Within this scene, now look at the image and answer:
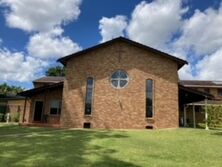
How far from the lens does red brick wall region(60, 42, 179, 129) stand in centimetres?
2256

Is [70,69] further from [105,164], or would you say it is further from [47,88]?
[105,164]

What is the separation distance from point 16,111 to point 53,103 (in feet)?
40.1

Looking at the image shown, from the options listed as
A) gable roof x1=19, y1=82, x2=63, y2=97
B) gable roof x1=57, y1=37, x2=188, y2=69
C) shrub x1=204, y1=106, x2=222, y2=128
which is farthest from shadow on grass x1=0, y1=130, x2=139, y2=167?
gable roof x1=19, y1=82, x2=63, y2=97

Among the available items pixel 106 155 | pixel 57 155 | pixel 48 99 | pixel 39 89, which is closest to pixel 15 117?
pixel 48 99

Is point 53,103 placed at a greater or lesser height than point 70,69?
lesser

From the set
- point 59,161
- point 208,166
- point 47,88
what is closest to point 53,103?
point 47,88

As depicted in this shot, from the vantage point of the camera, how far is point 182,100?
97.0 feet

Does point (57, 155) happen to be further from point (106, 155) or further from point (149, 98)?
point (149, 98)

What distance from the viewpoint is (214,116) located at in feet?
67.8

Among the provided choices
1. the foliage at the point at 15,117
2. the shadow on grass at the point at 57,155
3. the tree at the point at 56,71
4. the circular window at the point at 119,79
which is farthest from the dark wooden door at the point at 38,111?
the tree at the point at 56,71

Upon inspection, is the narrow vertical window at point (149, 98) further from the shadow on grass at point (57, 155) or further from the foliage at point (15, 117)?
the foliage at point (15, 117)

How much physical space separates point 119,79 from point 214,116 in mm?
8123

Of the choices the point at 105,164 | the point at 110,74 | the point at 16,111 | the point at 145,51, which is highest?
the point at 145,51

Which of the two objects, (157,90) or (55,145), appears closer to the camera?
(55,145)
